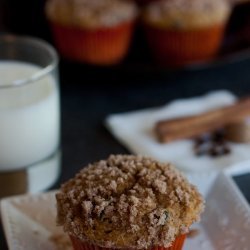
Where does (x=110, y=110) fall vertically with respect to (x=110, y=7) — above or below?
below

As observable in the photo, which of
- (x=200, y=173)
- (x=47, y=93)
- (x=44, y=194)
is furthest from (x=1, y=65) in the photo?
(x=200, y=173)

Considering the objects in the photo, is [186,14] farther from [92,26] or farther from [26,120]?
[26,120]

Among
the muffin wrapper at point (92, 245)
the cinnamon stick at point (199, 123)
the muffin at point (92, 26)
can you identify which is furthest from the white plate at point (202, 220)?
the muffin at point (92, 26)

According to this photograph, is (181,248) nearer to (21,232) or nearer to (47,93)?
(21,232)

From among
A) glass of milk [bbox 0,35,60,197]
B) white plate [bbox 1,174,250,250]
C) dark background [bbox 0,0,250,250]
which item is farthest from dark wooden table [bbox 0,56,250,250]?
white plate [bbox 1,174,250,250]

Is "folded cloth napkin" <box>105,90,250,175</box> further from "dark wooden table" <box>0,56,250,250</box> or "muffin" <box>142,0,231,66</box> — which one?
"muffin" <box>142,0,231,66</box>

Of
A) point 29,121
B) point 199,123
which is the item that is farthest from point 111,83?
point 29,121
